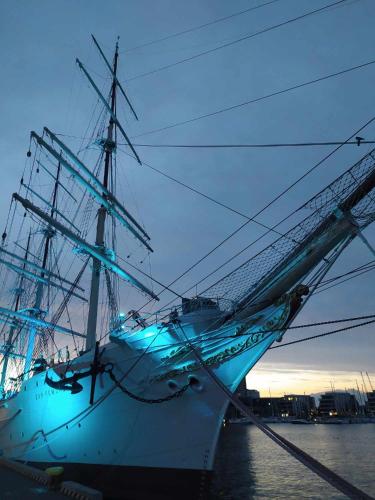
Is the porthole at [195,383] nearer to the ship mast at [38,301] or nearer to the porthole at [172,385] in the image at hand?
the porthole at [172,385]

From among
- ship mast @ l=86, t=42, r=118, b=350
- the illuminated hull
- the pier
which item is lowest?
the pier

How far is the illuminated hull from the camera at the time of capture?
28.5ft

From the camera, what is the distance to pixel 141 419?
955 cm

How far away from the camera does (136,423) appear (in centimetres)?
961

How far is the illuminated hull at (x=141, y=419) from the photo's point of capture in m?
8.67

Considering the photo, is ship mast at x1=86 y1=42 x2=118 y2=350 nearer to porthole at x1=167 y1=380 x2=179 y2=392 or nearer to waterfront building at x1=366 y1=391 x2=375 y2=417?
porthole at x1=167 y1=380 x2=179 y2=392

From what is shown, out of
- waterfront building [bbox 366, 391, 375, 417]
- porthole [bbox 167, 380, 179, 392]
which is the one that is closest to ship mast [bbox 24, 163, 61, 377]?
porthole [bbox 167, 380, 179, 392]

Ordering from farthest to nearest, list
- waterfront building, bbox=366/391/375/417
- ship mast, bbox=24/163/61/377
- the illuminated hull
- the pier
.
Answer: waterfront building, bbox=366/391/375/417 → ship mast, bbox=24/163/61/377 → the illuminated hull → the pier

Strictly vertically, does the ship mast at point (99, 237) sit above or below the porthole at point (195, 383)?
above

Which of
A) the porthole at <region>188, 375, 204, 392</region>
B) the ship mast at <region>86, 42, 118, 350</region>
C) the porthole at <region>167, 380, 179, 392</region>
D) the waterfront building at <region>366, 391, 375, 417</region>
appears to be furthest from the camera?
the waterfront building at <region>366, 391, 375, 417</region>

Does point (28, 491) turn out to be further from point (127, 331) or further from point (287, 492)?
point (287, 492)

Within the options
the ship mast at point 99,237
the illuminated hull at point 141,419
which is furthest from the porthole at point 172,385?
the ship mast at point 99,237

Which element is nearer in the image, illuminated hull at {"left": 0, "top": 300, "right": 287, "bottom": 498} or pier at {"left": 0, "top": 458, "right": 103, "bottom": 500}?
pier at {"left": 0, "top": 458, "right": 103, "bottom": 500}

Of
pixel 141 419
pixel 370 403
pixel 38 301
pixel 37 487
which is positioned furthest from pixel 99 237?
pixel 370 403
